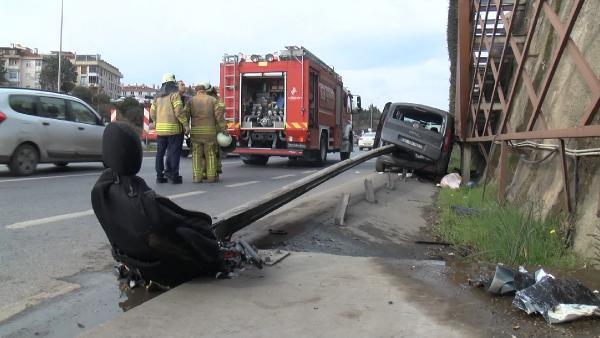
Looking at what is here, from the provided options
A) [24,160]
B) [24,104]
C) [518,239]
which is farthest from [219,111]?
[518,239]

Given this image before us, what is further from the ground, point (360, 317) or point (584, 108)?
point (584, 108)

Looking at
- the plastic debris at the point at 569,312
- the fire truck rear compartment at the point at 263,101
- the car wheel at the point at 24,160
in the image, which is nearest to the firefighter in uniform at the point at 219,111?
the car wheel at the point at 24,160

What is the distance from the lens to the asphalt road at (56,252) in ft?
11.4

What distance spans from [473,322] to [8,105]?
9648 millimetres

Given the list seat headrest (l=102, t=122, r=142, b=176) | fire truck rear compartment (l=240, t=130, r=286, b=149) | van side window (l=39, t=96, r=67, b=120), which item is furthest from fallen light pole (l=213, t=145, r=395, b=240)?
fire truck rear compartment (l=240, t=130, r=286, b=149)

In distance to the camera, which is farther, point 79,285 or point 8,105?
point 8,105

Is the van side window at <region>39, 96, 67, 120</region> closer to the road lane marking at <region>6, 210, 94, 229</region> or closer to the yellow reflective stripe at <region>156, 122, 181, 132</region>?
the yellow reflective stripe at <region>156, 122, 181, 132</region>

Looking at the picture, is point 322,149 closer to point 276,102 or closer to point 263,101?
point 276,102

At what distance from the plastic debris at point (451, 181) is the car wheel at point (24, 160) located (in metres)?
7.87

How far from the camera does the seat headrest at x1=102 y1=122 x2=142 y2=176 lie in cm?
325

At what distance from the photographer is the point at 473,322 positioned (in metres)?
3.07

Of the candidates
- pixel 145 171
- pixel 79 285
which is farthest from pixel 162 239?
pixel 145 171

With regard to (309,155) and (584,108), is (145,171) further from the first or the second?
(584,108)

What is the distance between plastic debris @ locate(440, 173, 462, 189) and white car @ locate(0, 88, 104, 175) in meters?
6.43
